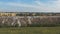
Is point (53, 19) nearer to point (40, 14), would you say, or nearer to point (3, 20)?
point (40, 14)

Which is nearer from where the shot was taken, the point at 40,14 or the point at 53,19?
the point at 53,19

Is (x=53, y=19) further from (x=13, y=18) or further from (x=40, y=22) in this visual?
(x=13, y=18)

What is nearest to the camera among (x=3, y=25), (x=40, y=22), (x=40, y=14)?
(x=3, y=25)

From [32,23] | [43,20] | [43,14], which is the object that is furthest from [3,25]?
[43,14]

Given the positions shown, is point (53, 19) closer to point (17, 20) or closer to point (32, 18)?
point (32, 18)

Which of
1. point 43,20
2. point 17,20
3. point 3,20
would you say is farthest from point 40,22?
point 3,20

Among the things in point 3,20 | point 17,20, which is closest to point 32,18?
point 17,20

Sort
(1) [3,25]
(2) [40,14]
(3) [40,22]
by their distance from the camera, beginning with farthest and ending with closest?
(2) [40,14] → (3) [40,22] → (1) [3,25]

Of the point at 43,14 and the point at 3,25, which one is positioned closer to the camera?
the point at 3,25
